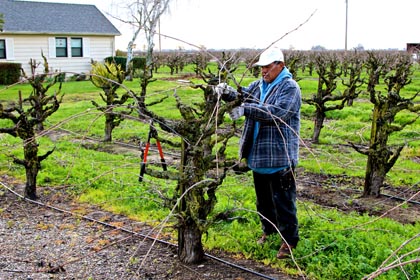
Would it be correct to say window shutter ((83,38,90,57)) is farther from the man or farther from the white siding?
the man

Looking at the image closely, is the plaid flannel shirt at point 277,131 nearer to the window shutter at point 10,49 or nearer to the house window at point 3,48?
the window shutter at point 10,49

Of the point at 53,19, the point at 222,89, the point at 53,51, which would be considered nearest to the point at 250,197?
the point at 222,89

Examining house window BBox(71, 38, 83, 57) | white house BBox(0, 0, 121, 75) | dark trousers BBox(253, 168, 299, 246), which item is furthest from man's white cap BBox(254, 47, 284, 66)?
house window BBox(71, 38, 83, 57)

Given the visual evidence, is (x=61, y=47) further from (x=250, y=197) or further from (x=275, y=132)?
(x=275, y=132)

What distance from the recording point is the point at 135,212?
19.5 ft

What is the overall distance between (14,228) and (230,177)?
3302mm

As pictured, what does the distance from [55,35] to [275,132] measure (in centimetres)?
2657

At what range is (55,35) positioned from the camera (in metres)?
28.3

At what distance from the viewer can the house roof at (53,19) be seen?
27.3m

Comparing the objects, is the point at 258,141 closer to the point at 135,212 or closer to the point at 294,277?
the point at 294,277

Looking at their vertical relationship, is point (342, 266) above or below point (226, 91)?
below

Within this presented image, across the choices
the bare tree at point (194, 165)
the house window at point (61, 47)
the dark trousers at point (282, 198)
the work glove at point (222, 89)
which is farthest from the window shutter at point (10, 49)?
the work glove at point (222, 89)

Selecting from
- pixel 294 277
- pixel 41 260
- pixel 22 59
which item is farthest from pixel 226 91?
pixel 22 59

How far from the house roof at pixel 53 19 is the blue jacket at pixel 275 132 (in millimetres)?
24754
